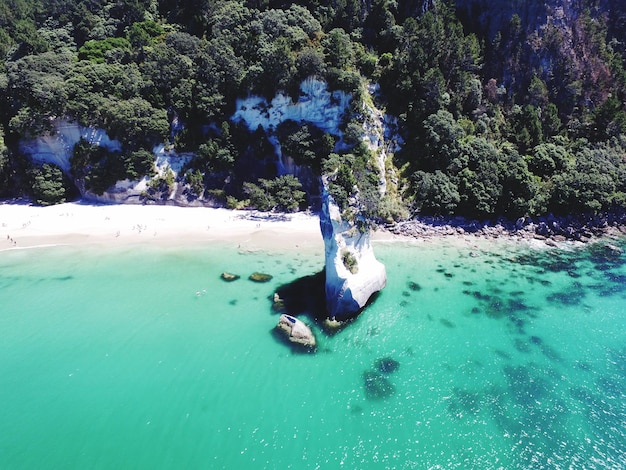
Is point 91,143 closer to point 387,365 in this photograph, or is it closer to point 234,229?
point 234,229

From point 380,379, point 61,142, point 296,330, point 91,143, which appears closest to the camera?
point 380,379

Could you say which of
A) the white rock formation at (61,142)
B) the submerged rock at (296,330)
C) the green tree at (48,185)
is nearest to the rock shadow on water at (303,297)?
the submerged rock at (296,330)

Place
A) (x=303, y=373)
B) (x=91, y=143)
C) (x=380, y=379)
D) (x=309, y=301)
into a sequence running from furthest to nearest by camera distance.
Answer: (x=91, y=143) → (x=309, y=301) → (x=303, y=373) → (x=380, y=379)

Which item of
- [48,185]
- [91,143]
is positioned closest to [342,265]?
[91,143]

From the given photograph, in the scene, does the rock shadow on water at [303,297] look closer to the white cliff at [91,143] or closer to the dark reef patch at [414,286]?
the dark reef patch at [414,286]

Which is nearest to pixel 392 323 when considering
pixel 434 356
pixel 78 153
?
pixel 434 356

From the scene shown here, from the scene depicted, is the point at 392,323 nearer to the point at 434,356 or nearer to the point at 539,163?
the point at 434,356

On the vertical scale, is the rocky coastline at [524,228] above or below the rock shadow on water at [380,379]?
above
